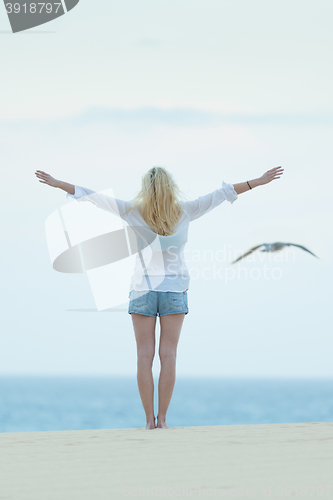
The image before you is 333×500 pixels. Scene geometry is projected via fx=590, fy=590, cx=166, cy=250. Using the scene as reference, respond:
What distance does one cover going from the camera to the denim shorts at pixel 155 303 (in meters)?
3.20

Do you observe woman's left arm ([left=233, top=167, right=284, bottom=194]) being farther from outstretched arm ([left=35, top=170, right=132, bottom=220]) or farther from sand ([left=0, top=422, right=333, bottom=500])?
sand ([left=0, top=422, right=333, bottom=500])

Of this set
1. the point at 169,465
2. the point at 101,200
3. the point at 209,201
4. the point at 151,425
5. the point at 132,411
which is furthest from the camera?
the point at 132,411

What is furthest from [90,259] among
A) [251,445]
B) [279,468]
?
[279,468]

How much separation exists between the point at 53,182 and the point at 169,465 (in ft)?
6.26

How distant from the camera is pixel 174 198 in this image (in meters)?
3.30

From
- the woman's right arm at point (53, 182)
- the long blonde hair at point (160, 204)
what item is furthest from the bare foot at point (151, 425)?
the woman's right arm at point (53, 182)

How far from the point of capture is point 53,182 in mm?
3357

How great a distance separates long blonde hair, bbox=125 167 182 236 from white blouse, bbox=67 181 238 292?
0.03 metres

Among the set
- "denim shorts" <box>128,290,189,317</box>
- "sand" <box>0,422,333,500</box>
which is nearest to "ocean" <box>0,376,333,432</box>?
"denim shorts" <box>128,290,189,317</box>

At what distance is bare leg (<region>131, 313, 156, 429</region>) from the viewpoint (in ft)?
10.6

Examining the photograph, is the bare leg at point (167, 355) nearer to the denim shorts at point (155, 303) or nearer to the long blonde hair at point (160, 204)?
the denim shorts at point (155, 303)

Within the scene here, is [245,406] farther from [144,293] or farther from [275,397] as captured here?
[144,293]

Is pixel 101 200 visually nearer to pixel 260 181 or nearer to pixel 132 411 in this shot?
pixel 260 181

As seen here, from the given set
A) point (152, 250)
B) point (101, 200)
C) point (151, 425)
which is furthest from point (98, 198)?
point (151, 425)
